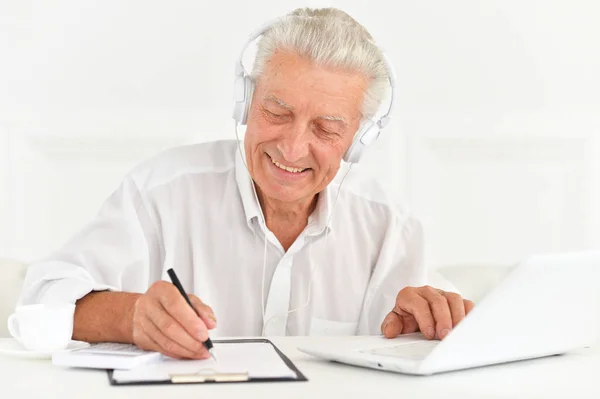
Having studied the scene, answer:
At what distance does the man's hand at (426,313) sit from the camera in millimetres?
1396

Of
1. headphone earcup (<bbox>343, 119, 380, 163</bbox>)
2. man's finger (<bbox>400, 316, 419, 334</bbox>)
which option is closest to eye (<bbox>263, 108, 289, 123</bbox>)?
headphone earcup (<bbox>343, 119, 380, 163</bbox>)

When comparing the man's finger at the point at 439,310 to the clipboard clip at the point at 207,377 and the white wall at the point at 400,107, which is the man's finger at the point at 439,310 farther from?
the white wall at the point at 400,107

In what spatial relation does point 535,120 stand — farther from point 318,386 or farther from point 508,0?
point 318,386

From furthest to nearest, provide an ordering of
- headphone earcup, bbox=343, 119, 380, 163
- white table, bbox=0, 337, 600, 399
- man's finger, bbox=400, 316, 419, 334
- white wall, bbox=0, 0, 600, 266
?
white wall, bbox=0, 0, 600, 266
headphone earcup, bbox=343, 119, 380, 163
man's finger, bbox=400, 316, 419, 334
white table, bbox=0, 337, 600, 399

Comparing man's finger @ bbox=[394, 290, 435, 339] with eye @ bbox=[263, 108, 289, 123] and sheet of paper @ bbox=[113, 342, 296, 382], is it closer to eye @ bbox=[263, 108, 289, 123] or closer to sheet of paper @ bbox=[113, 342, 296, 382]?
sheet of paper @ bbox=[113, 342, 296, 382]

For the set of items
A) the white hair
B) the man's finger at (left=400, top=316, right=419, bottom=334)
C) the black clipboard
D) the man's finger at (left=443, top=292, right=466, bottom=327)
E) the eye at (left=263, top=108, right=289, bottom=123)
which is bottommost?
the man's finger at (left=400, top=316, right=419, bottom=334)

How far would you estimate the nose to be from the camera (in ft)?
5.34

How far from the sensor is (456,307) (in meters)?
1.41

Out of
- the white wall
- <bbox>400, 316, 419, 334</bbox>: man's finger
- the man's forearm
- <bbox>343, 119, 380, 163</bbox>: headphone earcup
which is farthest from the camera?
the white wall

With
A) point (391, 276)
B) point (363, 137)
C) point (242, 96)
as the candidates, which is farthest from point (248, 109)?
point (391, 276)

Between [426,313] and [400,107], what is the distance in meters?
1.42

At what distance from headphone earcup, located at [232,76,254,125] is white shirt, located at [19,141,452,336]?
0.54 feet

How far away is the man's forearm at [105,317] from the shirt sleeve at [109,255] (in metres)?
0.04

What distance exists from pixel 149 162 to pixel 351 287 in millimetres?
552
